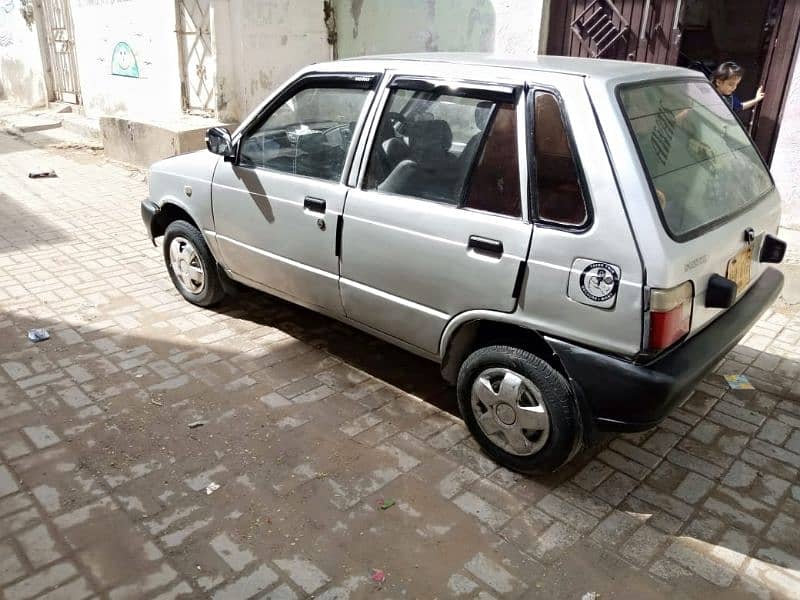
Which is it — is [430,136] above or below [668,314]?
above

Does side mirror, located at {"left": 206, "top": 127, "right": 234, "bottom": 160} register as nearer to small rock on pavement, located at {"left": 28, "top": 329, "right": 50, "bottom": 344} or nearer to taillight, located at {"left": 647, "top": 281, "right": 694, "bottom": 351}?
small rock on pavement, located at {"left": 28, "top": 329, "right": 50, "bottom": 344}

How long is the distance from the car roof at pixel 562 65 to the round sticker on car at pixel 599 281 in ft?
2.76

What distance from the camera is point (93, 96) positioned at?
38.5 feet

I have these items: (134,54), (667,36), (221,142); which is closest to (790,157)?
(667,36)

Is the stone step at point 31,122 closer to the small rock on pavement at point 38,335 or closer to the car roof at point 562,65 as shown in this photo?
the small rock on pavement at point 38,335

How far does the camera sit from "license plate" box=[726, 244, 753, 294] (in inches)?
123

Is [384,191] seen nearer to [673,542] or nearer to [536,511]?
[536,511]

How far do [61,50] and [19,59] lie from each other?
188cm

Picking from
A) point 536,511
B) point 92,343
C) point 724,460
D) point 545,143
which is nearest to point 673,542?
point 536,511

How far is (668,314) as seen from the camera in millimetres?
2658

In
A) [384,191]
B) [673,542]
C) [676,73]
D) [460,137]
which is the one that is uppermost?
[676,73]

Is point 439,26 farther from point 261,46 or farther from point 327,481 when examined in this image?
point 327,481

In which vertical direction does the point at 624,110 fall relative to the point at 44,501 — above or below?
above

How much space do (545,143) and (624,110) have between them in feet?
1.14
